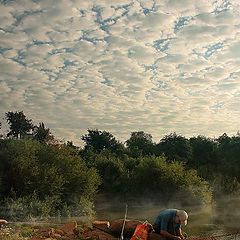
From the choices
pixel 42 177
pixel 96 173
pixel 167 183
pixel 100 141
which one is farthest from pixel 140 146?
pixel 42 177

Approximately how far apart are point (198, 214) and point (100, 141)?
167ft

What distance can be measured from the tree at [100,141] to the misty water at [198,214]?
3268 centimetres

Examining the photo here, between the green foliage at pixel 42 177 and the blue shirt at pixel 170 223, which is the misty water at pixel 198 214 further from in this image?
the blue shirt at pixel 170 223

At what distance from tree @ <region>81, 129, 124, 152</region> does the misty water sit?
32.7 metres

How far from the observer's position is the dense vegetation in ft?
141

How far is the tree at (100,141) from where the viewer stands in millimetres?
93062

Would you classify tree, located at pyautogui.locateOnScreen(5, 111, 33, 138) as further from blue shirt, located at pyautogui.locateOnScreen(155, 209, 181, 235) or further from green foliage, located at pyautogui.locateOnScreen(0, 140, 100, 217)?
blue shirt, located at pyautogui.locateOnScreen(155, 209, 181, 235)

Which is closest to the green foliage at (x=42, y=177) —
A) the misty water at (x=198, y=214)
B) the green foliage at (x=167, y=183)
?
the misty water at (x=198, y=214)

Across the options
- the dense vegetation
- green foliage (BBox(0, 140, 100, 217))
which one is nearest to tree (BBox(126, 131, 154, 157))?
the dense vegetation

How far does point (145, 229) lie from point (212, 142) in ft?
228

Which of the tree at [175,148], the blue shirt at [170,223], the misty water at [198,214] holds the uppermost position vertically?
the tree at [175,148]

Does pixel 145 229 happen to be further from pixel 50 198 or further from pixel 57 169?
pixel 57 169

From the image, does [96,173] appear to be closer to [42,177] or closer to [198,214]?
[42,177]

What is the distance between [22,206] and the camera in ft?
130
